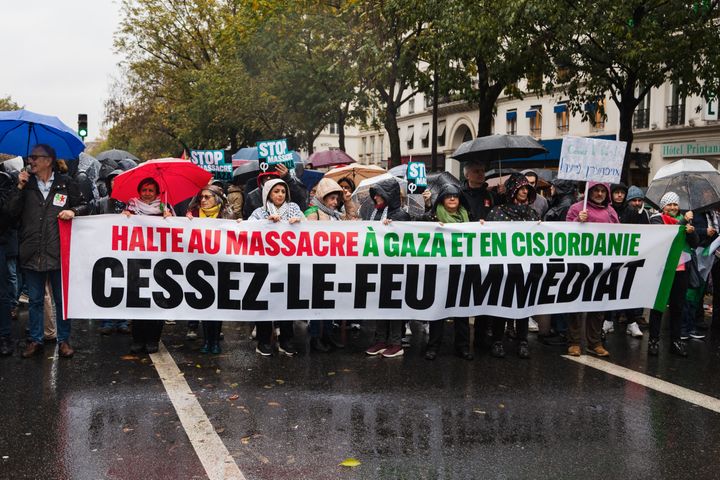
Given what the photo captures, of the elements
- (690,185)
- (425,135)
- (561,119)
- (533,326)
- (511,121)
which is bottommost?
(533,326)

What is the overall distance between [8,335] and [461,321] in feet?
14.7

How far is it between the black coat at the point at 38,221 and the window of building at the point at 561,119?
31190 millimetres

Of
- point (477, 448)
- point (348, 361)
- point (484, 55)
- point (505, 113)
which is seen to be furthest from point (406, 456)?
point (505, 113)

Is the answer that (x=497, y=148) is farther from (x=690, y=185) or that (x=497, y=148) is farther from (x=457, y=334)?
(x=457, y=334)

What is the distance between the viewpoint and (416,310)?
7.50m

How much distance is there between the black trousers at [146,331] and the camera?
759cm

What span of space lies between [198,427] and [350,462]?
4.01 ft

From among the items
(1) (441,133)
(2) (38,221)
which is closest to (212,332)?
(2) (38,221)

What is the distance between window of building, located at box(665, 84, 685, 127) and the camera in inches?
1181

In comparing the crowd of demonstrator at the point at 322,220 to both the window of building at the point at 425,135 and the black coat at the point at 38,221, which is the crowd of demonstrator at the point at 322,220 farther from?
the window of building at the point at 425,135

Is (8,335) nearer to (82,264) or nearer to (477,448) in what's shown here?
(82,264)

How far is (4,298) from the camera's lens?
24.0 feet

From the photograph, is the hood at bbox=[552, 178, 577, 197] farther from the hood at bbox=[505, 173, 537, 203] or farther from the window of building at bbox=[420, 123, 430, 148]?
the window of building at bbox=[420, 123, 430, 148]

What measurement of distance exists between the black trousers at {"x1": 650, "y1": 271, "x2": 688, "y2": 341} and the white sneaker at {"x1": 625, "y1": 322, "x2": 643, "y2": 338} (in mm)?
932
